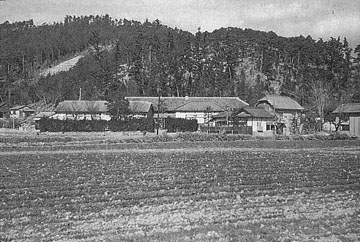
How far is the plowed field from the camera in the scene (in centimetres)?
714

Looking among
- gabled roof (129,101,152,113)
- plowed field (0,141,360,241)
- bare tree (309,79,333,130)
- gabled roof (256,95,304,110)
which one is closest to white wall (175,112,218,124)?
gabled roof (129,101,152,113)

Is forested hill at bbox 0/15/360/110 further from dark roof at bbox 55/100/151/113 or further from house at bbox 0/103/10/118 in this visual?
dark roof at bbox 55/100/151/113

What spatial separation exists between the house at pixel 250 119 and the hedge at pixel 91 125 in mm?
10492

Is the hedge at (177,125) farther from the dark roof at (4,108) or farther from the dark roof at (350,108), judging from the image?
the dark roof at (4,108)

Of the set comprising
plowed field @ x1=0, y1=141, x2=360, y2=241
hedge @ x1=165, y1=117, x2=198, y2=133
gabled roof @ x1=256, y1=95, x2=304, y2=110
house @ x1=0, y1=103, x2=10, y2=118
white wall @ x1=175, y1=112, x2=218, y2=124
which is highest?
gabled roof @ x1=256, y1=95, x2=304, y2=110

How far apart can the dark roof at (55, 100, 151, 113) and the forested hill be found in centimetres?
628

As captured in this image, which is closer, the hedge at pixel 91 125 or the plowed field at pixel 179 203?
the plowed field at pixel 179 203

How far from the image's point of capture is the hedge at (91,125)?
149ft

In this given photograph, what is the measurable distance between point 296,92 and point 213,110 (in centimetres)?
2280

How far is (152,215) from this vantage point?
27.0 ft

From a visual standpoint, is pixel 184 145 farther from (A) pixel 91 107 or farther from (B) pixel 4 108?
(B) pixel 4 108

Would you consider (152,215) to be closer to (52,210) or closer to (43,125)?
(52,210)

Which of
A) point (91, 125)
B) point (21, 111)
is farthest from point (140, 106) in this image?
point (21, 111)

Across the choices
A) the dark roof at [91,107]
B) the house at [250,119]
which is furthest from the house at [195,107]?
the house at [250,119]
